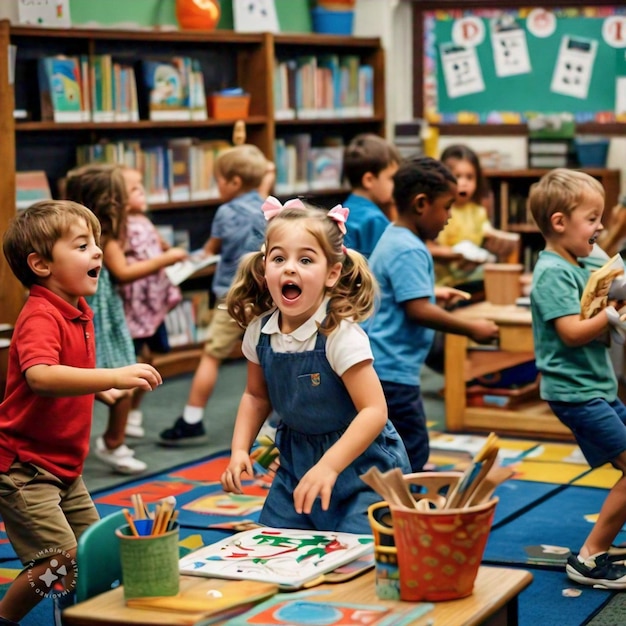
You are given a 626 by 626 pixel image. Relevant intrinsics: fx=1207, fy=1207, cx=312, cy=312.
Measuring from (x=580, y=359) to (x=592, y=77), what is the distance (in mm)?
4756

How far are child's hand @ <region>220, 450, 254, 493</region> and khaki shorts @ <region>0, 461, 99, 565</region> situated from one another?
0.45 meters

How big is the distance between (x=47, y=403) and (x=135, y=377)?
0.30 m

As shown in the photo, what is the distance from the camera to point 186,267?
5.16 m

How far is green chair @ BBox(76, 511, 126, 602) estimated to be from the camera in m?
1.93

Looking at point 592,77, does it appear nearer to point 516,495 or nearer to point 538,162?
→ point 538,162

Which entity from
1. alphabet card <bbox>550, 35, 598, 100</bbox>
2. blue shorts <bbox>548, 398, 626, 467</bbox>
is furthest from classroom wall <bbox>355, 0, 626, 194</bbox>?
blue shorts <bbox>548, 398, 626, 467</bbox>

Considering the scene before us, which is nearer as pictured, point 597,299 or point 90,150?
point 597,299

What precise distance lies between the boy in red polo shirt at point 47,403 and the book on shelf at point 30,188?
294 cm

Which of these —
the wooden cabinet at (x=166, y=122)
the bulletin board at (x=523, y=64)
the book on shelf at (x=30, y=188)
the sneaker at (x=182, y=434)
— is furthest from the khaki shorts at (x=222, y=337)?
the bulletin board at (x=523, y=64)

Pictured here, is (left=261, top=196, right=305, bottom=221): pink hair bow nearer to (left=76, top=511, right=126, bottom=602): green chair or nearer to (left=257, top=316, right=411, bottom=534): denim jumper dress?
(left=257, top=316, right=411, bottom=534): denim jumper dress

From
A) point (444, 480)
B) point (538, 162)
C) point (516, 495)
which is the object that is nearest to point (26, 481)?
point (444, 480)

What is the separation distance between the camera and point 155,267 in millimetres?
4766

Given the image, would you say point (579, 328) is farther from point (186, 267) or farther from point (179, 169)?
point (179, 169)

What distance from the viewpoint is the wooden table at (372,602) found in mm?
1761
